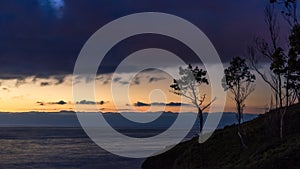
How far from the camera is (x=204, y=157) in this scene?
6450 cm

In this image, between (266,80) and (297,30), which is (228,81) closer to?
(266,80)

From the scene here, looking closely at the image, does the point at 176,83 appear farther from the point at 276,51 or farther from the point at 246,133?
the point at 276,51

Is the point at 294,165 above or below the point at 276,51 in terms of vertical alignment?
→ below

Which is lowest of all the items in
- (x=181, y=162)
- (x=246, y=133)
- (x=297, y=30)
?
(x=181, y=162)

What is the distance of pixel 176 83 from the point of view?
63.0 m

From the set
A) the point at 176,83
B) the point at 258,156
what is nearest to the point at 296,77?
the point at 258,156

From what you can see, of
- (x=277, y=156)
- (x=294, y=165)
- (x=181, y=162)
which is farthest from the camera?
(x=181, y=162)

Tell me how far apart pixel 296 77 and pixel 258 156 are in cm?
902

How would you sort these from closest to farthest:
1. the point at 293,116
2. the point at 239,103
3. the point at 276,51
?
1. the point at 276,51
2. the point at 239,103
3. the point at 293,116

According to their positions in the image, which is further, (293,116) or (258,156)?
(293,116)

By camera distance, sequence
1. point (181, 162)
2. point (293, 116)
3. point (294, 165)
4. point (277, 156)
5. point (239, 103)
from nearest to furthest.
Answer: point (294, 165) → point (277, 156) → point (239, 103) → point (293, 116) → point (181, 162)

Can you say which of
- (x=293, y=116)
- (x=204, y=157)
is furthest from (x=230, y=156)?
(x=293, y=116)

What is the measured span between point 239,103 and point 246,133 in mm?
10968

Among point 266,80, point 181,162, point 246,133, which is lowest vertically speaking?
point 181,162
